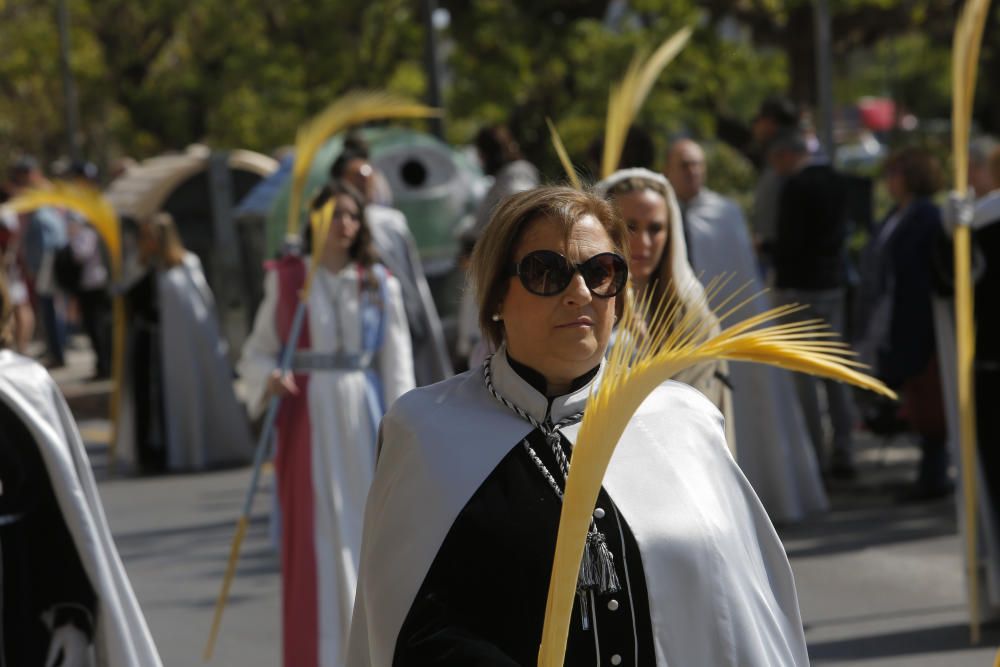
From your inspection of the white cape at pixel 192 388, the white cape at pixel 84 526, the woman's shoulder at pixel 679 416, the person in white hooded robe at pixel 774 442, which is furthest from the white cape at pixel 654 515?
the white cape at pixel 192 388

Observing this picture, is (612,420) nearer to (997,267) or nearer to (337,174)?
(997,267)

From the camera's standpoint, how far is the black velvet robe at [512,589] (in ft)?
10.0

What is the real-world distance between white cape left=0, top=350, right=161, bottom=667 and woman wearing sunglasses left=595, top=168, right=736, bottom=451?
1512mm

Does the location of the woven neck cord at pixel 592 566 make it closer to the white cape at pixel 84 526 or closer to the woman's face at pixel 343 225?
the white cape at pixel 84 526

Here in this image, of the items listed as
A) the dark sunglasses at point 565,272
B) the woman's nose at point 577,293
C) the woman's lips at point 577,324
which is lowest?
the woman's lips at point 577,324

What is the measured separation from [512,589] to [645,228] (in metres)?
2.17

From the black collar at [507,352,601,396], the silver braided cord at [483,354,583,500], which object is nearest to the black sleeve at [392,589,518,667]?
the silver braided cord at [483,354,583,500]

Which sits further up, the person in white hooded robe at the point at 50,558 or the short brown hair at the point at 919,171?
the short brown hair at the point at 919,171

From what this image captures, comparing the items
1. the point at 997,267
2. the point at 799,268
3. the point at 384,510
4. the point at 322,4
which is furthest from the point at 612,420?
the point at 322,4

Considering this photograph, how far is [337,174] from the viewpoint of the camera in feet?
26.5

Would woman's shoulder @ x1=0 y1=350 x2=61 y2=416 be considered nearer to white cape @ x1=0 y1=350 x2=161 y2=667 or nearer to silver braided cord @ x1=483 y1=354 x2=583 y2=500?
white cape @ x1=0 y1=350 x2=161 y2=667

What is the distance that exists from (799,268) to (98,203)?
5.73 m

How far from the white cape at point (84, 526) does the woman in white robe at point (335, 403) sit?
180 cm

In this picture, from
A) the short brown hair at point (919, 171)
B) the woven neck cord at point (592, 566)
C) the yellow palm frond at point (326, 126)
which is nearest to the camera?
the woven neck cord at point (592, 566)
